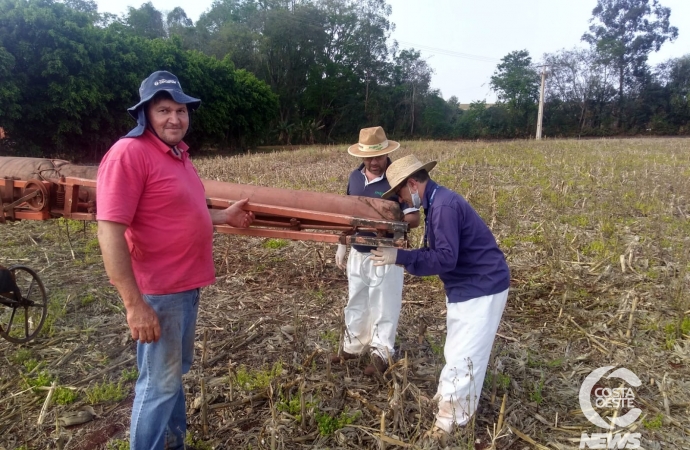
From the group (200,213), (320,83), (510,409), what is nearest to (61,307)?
(200,213)

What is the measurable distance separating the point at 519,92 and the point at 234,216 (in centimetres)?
5093

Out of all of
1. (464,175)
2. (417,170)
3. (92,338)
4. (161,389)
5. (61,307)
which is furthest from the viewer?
(464,175)

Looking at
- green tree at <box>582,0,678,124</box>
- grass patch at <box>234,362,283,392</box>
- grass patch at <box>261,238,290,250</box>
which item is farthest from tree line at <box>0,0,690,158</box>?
grass patch at <box>234,362,283,392</box>

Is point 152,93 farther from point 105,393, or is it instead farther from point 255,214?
point 105,393

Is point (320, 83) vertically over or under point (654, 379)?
over

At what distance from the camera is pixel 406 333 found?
4.20 metres

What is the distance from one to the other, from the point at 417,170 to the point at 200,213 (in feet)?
4.16

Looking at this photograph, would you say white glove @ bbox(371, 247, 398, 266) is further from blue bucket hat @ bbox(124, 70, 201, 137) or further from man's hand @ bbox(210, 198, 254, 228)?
blue bucket hat @ bbox(124, 70, 201, 137)

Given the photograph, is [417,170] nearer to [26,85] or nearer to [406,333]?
[406,333]

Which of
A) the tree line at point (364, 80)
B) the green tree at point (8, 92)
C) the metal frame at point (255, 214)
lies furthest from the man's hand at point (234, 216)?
the tree line at point (364, 80)

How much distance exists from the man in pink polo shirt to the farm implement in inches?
24.1

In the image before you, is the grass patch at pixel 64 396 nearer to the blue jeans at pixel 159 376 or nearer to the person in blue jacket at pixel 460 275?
the blue jeans at pixel 159 376

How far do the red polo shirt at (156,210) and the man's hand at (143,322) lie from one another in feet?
0.44

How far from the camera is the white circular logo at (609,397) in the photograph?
9.77ft
